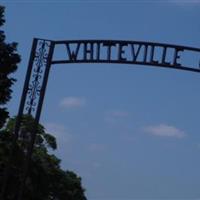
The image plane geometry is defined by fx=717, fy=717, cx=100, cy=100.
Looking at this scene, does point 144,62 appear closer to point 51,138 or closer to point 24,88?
point 24,88

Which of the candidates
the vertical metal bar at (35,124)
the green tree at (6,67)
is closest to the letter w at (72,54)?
the vertical metal bar at (35,124)

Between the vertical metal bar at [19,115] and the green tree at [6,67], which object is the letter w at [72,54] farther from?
the green tree at [6,67]

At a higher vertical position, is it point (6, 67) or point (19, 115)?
point (6, 67)

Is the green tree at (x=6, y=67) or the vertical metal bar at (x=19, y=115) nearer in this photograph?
the vertical metal bar at (x=19, y=115)

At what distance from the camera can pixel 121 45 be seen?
19.9 metres

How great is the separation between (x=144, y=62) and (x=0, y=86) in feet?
42.5

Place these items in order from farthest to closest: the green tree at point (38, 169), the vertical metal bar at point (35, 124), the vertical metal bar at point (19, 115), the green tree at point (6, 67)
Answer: the green tree at point (38, 169), the green tree at point (6, 67), the vertical metal bar at point (19, 115), the vertical metal bar at point (35, 124)

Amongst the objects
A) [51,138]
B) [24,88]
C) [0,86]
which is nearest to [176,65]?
[24,88]

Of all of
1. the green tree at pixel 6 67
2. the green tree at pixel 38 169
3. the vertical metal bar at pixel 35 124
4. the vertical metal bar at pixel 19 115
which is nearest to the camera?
the vertical metal bar at pixel 35 124

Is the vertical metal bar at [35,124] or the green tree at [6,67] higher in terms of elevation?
the green tree at [6,67]

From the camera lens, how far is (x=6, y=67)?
31.6 m

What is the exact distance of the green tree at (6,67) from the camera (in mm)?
31441

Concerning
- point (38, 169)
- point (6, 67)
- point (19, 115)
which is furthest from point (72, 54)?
point (38, 169)

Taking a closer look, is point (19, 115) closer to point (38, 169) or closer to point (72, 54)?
point (72, 54)
